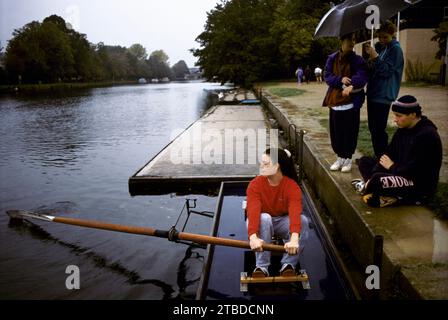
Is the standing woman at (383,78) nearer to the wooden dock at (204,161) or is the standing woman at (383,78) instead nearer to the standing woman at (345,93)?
the standing woman at (345,93)

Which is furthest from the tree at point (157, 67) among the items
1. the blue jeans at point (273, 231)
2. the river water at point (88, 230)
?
the blue jeans at point (273, 231)

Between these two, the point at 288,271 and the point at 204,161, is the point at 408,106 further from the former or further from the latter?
the point at 204,161

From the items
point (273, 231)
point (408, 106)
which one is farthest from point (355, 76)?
point (273, 231)

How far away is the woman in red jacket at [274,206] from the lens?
346 cm

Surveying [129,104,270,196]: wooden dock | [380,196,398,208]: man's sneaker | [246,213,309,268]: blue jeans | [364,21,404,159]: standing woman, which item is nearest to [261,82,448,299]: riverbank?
[380,196,398,208]: man's sneaker

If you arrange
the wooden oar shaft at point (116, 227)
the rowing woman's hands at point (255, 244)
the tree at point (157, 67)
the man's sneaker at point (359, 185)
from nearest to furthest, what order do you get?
the rowing woman's hands at point (255, 244), the wooden oar shaft at point (116, 227), the man's sneaker at point (359, 185), the tree at point (157, 67)

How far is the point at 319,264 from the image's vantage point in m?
3.93

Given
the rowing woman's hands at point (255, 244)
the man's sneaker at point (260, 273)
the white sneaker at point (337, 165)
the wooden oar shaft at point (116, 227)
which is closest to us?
the rowing woman's hands at point (255, 244)

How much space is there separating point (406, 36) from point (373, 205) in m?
23.8

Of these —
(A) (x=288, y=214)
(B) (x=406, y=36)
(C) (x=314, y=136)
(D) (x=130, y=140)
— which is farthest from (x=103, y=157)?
(B) (x=406, y=36)

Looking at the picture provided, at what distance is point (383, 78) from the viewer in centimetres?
503

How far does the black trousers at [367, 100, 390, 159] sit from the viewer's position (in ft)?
17.0

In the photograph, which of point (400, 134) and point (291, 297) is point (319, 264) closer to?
point (291, 297)

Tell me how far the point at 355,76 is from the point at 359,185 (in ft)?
4.89
